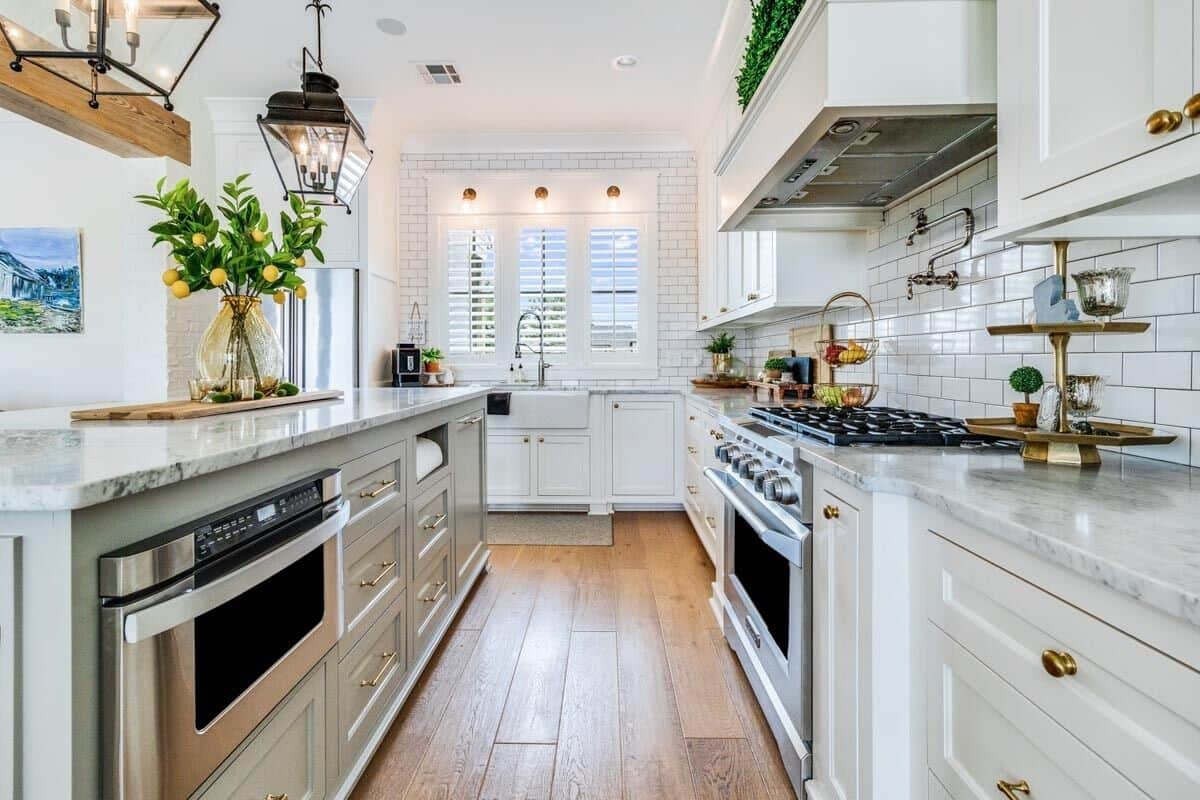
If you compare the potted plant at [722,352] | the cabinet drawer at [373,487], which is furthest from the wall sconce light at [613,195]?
the cabinet drawer at [373,487]

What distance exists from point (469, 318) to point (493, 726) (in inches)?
139

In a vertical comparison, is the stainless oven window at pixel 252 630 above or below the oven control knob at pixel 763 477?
below

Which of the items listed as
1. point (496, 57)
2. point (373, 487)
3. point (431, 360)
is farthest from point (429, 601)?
point (496, 57)

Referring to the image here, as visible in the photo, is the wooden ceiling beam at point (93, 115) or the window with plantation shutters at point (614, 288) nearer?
the wooden ceiling beam at point (93, 115)

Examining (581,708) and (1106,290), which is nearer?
(1106,290)

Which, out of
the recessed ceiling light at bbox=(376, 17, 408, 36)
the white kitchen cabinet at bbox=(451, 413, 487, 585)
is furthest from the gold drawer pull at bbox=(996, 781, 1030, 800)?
the recessed ceiling light at bbox=(376, 17, 408, 36)

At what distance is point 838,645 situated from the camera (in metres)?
1.33

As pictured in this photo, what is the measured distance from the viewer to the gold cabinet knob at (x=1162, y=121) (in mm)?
798

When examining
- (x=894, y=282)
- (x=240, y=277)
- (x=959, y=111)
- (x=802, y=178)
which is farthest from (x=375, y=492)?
(x=894, y=282)

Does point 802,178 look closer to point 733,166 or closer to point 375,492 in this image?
point 733,166

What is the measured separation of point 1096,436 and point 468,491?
94.0 inches

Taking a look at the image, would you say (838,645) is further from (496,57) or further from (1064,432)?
(496,57)

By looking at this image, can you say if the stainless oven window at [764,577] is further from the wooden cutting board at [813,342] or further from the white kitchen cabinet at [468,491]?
the white kitchen cabinet at [468,491]

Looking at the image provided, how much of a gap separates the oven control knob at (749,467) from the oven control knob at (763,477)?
4 centimetres
